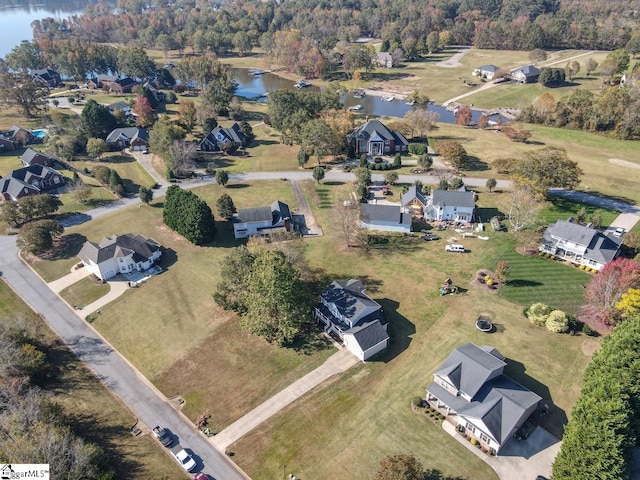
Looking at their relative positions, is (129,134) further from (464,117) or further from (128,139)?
(464,117)

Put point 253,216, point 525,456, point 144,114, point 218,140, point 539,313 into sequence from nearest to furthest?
point 525,456, point 539,313, point 253,216, point 218,140, point 144,114

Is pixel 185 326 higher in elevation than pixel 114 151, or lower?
lower

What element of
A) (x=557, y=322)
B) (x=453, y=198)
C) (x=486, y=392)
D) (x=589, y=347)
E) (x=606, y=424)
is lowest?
(x=589, y=347)

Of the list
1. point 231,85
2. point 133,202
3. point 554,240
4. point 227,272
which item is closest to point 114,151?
point 133,202

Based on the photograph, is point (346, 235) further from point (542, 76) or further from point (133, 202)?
point (542, 76)

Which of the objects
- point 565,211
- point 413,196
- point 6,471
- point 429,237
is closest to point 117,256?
point 6,471

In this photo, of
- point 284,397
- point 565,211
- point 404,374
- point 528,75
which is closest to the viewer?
point 284,397

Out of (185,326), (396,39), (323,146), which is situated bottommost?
(185,326)
